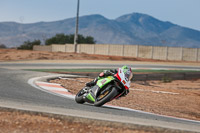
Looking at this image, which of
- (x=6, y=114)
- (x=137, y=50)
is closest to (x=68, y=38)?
(x=137, y=50)

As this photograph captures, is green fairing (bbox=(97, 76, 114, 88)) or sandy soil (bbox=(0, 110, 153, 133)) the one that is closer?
sandy soil (bbox=(0, 110, 153, 133))

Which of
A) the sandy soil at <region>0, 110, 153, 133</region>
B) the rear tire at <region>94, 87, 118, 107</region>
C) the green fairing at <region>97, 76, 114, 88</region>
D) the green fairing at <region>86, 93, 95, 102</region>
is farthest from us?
the green fairing at <region>86, 93, 95, 102</region>

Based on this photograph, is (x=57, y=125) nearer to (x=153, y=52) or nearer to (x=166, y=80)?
(x=166, y=80)

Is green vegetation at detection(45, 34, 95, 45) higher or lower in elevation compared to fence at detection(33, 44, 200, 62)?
higher

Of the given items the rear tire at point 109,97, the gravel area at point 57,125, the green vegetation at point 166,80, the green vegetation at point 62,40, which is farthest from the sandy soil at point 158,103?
the green vegetation at point 62,40

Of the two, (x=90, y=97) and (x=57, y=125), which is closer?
(x=57, y=125)

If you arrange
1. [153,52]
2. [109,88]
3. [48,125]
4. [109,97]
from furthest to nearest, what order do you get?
[153,52] → [109,88] → [109,97] → [48,125]

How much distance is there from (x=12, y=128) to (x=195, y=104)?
27.3 feet

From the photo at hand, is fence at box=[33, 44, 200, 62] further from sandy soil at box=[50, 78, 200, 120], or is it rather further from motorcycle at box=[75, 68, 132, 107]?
motorcycle at box=[75, 68, 132, 107]

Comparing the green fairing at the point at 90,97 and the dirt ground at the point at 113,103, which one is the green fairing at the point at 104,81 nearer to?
the green fairing at the point at 90,97

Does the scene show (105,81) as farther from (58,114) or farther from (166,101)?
(166,101)

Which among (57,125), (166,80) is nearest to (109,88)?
(57,125)

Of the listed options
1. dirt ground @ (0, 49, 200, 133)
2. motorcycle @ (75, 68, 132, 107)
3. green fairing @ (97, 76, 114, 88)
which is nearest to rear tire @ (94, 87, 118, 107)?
motorcycle @ (75, 68, 132, 107)

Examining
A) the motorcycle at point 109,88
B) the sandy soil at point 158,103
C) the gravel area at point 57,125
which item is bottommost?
the sandy soil at point 158,103
